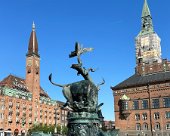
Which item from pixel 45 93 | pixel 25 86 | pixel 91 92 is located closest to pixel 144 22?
pixel 45 93

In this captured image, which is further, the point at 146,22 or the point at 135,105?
the point at 146,22

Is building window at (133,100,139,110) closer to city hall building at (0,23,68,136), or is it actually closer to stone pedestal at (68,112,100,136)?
city hall building at (0,23,68,136)

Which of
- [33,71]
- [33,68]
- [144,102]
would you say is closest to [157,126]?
[144,102]

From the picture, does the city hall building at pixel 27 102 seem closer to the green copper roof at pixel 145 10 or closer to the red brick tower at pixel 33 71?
the red brick tower at pixel 33 71

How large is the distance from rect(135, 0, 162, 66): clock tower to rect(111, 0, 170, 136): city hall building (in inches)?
1837

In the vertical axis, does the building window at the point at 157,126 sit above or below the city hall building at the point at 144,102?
below

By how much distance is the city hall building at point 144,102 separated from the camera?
7881 centimetres

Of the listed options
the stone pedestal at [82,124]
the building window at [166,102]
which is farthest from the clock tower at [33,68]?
the stone pedestal at [82,124]

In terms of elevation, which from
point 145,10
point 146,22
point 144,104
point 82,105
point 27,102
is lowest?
point 82,105

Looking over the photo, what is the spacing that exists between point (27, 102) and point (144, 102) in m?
40.8

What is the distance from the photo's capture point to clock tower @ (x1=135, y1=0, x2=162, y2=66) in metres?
136

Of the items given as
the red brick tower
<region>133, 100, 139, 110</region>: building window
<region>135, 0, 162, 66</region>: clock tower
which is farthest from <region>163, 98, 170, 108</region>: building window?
<region>135, 0, 162, 66</region>: clock tower

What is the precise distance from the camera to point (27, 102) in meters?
104

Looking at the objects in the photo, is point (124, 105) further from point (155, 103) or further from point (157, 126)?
point (157, 126)
